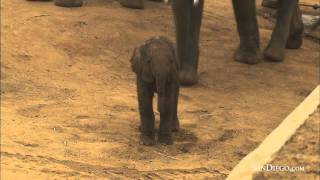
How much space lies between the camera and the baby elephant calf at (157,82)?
4.01 meters

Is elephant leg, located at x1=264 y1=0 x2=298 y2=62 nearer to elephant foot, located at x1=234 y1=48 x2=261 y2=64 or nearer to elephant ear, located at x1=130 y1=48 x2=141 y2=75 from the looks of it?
elephant foot, located at x1=234 y1=48 x2=261 y2=64

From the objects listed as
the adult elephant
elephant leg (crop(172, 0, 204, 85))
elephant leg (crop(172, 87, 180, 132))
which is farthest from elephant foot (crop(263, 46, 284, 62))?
elephant leg (crop(172, 87, 180, 132))

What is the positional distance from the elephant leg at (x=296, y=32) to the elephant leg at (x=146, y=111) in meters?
3.79

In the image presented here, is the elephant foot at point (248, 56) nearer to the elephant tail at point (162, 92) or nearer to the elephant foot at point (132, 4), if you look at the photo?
the elephant foot at point (132, 4)

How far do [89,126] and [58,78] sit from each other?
1328 millimetres

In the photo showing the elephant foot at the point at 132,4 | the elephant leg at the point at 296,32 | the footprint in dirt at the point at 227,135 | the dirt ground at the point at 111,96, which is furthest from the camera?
the elephant foot at the point at 132,4

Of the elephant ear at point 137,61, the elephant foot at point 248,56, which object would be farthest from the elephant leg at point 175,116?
the elephant foot at point 248,56

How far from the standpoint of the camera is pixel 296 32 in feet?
24.8

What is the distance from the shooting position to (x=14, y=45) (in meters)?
6.26

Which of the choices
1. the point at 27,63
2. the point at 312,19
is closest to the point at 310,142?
the point at 27,63

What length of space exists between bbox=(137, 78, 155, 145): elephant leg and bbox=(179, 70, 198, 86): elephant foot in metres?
1.46

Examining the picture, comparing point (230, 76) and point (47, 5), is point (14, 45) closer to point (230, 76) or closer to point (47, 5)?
point (47, 5)

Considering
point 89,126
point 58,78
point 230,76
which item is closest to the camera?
point 89,126

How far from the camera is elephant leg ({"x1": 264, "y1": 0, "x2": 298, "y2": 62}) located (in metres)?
6.91
